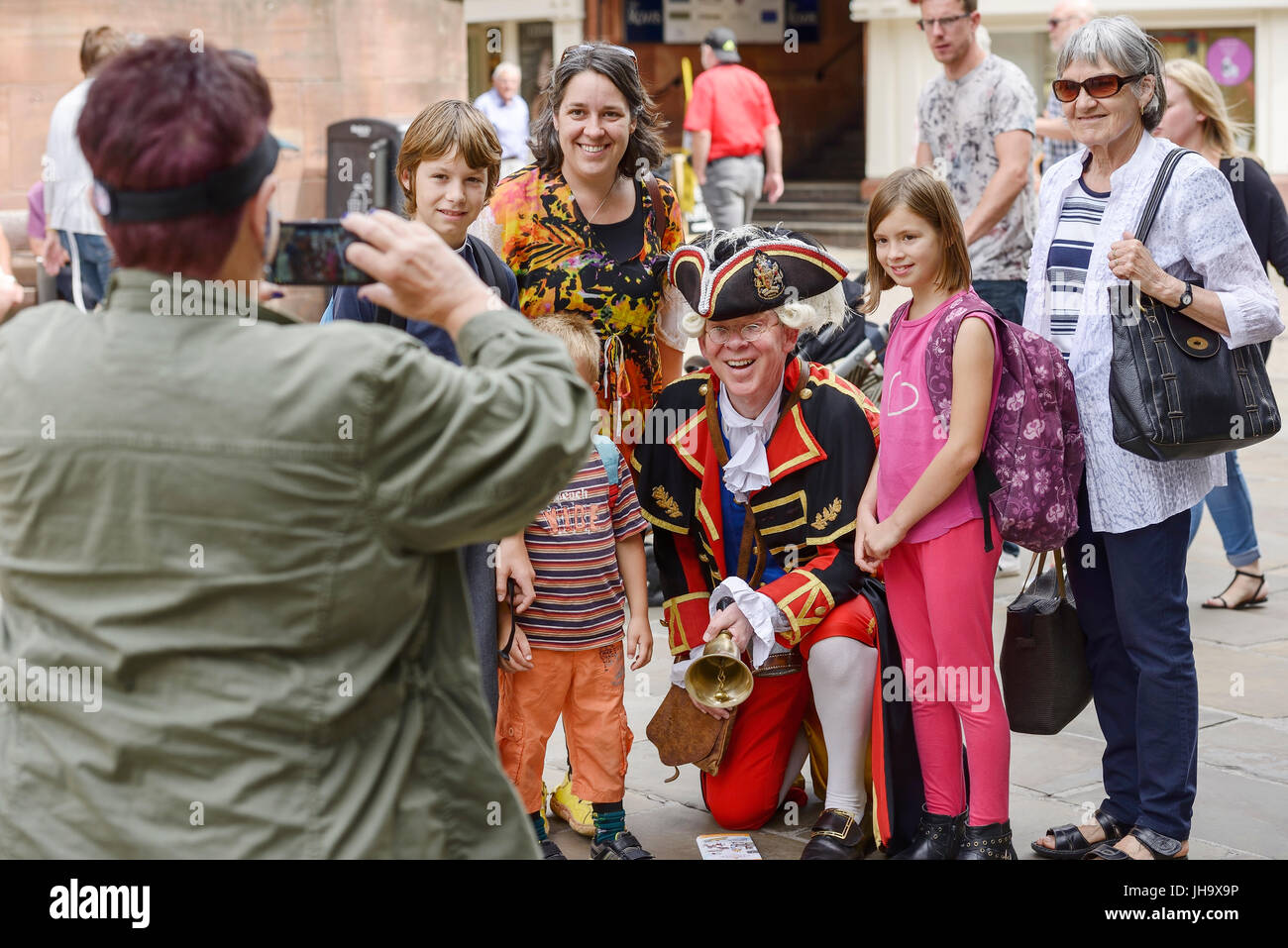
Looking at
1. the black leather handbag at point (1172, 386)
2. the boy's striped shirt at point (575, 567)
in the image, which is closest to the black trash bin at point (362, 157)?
the boy's striped shirt at point (575, 567)

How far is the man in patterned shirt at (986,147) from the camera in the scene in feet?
20.4

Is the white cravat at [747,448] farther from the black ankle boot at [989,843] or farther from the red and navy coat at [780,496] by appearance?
the black ankle boot at [989,843]

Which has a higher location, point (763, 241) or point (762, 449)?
point (763, 241)

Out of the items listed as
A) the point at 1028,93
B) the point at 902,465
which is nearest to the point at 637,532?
the point at 902,465

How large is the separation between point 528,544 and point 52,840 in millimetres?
2130

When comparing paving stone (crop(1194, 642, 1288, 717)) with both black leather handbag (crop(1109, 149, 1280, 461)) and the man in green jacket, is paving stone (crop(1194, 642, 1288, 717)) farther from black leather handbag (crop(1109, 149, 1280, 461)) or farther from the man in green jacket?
the man in green jacket

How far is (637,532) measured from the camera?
13.6 feet

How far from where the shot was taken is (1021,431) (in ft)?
12.2

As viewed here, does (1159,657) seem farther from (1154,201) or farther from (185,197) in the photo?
(185,197)

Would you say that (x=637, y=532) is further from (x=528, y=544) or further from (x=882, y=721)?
(x=882, y=721)

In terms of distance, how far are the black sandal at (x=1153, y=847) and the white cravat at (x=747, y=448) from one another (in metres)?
1.28

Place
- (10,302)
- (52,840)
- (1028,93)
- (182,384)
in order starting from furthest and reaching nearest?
(1028,93), (10,302), (52,840), (182,384)
